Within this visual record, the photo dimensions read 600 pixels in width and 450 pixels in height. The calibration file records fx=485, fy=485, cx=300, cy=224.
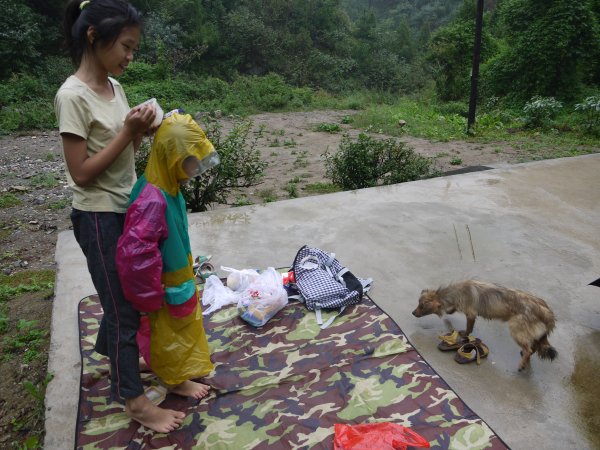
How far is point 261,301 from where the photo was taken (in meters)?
3.36

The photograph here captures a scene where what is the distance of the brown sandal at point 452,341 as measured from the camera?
317 cm

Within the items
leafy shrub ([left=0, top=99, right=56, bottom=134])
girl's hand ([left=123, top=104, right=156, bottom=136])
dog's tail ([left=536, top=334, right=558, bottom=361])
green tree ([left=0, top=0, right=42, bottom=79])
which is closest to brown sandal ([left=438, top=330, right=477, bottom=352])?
dog's tail ([left=536, top=334, right=558, bottom=361])

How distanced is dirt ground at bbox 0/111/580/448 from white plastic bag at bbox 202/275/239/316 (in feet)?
3.80

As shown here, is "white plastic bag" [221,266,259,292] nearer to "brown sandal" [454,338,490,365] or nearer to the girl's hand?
"brown sandal" [454,338,490,365]

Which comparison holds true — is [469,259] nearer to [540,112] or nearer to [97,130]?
[97,130]

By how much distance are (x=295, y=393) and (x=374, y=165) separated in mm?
4940

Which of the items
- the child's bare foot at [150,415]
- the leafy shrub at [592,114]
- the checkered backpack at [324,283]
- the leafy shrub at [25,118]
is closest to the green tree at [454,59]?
the leafy shrub at [592,114]

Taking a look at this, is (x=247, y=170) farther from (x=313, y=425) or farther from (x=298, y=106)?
(x=298, y=106)

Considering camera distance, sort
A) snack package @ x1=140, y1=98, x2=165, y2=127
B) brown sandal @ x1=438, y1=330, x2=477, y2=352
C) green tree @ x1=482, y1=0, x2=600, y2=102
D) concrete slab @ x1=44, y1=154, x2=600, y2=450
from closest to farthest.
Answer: snack package @ x1=140, y1=98, x2=165, y2=127
concrete slab @ x1=44, y1=154, x2=600, y2=450
brown sandal @ x1=438, y1=330, x2=477, y2=352
green tree @ x1=482, y1=0, x2=600, y2=102

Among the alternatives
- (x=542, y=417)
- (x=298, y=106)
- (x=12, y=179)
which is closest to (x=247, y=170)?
(x=542, y=417)

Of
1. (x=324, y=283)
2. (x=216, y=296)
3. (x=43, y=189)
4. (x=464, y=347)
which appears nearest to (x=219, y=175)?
(x=216, y=296)

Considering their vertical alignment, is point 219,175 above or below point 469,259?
above

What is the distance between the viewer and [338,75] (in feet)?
95.1

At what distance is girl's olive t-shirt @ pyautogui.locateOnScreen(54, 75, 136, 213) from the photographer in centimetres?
199
